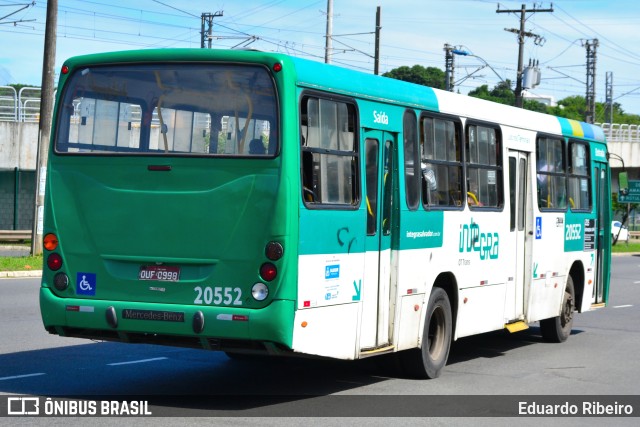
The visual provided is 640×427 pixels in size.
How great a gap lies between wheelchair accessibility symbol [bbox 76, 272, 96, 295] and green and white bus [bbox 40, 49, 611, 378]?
2 cm

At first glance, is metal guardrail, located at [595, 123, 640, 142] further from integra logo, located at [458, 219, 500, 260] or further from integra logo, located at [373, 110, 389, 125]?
integra logo, located at [373, 110, 389, 125]

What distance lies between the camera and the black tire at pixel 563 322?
1609 cm

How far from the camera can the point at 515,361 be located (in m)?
13.9

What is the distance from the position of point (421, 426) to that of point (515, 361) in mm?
5025

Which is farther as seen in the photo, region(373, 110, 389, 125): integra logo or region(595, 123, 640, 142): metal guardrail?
region(595, 123, 640, 142): metal guardrail

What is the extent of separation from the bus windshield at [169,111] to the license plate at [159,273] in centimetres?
99

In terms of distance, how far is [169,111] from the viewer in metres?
9.76

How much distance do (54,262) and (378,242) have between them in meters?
3.02

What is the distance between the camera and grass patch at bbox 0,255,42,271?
2503cm

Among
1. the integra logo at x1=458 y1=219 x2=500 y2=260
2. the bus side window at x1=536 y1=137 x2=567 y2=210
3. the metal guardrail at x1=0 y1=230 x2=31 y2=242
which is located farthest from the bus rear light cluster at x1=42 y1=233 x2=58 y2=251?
the metal guardrail at x1=0 y1=230 x2=31 y2=242

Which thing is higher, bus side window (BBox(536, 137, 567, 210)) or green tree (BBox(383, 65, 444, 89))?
green tree (BBox(383, 65, 444, 89))

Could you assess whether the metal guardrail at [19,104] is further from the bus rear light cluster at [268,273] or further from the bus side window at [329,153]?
the bus rear light cluster at [268,273]

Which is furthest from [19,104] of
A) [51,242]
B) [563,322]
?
[51,242]

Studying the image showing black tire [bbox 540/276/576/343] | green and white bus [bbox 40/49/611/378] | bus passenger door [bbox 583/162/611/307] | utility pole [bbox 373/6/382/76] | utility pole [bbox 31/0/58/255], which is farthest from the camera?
utility pole [bbox 373/6/382/76]
